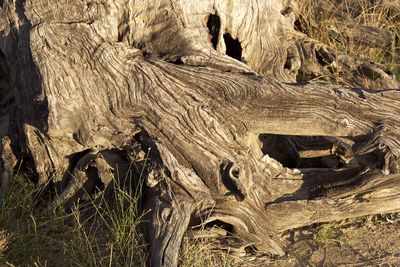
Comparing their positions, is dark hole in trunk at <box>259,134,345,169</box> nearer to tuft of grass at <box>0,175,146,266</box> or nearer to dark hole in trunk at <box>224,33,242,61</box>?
dark hole in trunk at <box>224,33,242,61</box>

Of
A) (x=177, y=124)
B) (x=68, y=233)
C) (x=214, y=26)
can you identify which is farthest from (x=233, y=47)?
(x=68, y=233)

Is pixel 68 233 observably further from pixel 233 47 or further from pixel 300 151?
pixel 233 47

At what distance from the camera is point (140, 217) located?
131 inches

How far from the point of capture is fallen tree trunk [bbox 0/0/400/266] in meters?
3.48

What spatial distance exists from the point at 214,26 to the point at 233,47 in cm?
35

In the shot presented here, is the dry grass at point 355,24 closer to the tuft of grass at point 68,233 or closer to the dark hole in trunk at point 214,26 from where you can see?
the dark hole in trunk at point 214,26

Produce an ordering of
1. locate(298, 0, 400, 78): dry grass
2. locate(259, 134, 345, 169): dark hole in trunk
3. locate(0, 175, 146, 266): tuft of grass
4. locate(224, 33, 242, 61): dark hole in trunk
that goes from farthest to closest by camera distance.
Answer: locate(298, 0, 400, 78): dry grass < locate(224, 33, 242, 61): dark hole in trunk < locate(259, 134, 345, 169): dark hole in trunk < locate(0, 175, 146, 266): tuft of grass

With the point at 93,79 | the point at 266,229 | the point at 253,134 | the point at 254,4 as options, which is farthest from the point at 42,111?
the point at 254,4

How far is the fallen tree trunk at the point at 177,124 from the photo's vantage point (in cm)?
348

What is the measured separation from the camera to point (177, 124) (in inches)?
139

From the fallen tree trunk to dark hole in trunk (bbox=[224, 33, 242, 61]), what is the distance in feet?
2.10

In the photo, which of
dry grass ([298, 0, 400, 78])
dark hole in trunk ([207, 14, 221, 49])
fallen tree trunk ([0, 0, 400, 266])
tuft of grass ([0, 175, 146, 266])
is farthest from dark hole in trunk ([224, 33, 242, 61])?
tuft of grass ([0, 175, 146, 266])

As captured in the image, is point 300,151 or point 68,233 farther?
point 300,151

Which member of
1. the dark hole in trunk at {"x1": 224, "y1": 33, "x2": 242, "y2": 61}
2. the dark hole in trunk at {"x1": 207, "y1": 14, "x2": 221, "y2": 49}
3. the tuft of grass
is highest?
the dark hole in trunk at {"x1": 207, "y1": 14, "x2": 221, "y2": 49}
